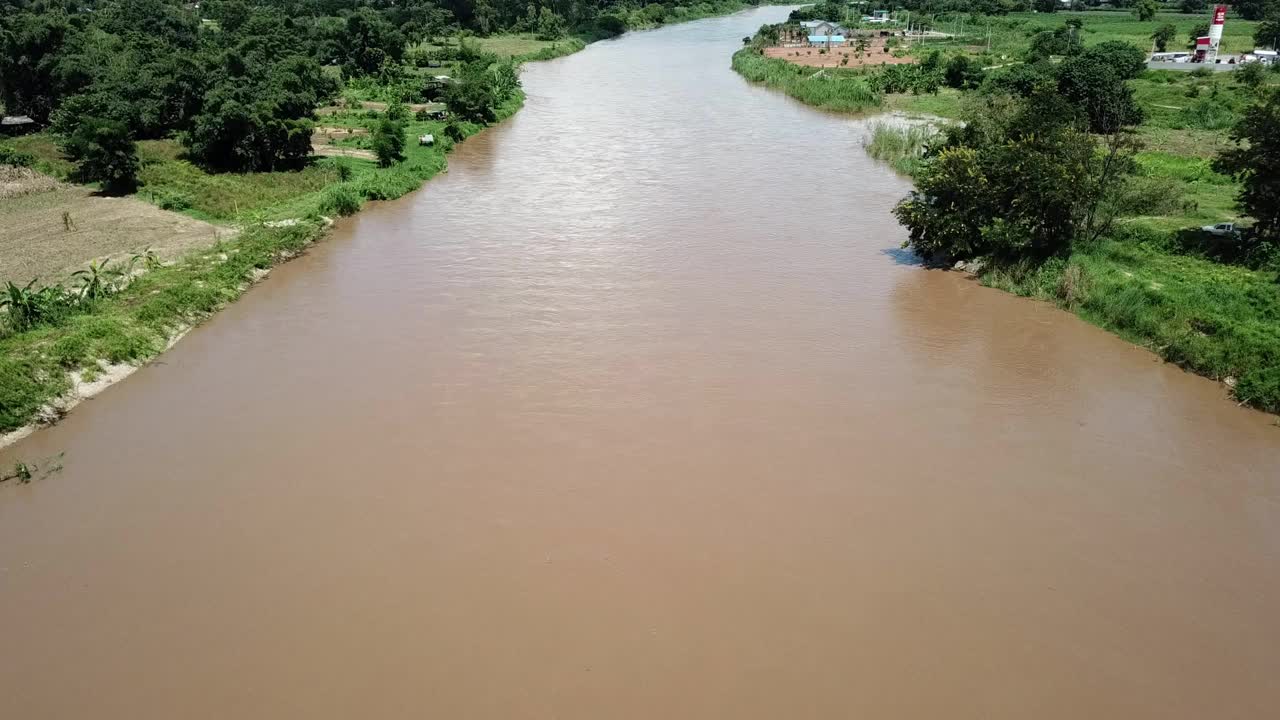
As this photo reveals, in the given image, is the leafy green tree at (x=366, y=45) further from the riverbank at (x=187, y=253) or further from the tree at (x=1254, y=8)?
the tree at (x=1254, y=8)

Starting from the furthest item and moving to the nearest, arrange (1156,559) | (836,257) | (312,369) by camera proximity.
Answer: (836,257) < (312,369) < (1156,559)

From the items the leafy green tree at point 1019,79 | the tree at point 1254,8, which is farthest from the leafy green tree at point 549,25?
the tree at point 1254,8

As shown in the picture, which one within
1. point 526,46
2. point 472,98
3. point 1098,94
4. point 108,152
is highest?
point 526,46

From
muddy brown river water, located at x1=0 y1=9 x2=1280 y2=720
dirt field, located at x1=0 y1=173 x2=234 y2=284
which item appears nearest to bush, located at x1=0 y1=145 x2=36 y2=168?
dirt field, located at x1=0 y1=173 x2=234 y2=284

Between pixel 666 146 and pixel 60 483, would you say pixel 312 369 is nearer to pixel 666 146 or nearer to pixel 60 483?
pixel 60 483

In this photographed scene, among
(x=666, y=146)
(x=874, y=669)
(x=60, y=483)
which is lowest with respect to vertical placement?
(x=874, y=669)

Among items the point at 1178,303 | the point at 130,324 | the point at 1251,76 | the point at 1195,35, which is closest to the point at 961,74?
the point at 1251,76

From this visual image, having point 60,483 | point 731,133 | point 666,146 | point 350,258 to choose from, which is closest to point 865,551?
point 60,483

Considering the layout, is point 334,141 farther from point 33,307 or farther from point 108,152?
point 33,307
